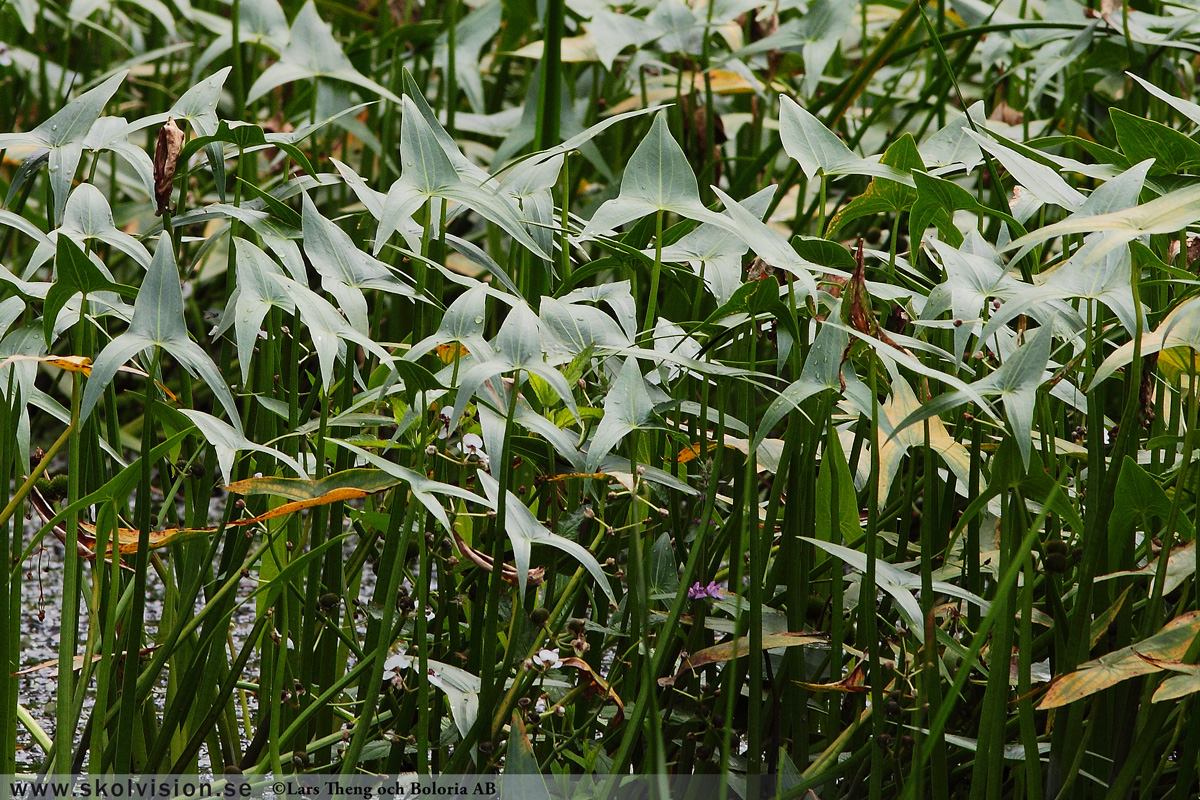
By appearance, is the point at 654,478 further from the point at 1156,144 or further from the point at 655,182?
the point at 1156,144

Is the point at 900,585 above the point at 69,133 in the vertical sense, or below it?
below

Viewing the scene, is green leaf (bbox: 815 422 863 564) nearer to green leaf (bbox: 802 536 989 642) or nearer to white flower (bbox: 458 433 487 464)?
green leaf (bbox: 802 536 989 642)

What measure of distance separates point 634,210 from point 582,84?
1198 mm

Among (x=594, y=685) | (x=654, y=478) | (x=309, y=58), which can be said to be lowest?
(x=594, y=685)

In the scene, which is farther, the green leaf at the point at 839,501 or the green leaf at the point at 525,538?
the green leaf at the point at 839,501

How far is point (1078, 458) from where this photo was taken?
2.01ft

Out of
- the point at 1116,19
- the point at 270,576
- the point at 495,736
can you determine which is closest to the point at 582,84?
the point at 1116,19

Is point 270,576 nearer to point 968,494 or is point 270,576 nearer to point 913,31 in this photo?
point 968,494

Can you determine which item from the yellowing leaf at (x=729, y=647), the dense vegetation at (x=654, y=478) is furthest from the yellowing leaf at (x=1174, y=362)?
the yellowing leaf at (x=729, y=647)

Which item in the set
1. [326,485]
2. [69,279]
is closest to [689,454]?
[326,485]

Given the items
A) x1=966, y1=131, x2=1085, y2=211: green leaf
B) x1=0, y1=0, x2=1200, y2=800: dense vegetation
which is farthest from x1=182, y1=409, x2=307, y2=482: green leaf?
x1=966, y1=131, x2=1085, y2=211: green leaf

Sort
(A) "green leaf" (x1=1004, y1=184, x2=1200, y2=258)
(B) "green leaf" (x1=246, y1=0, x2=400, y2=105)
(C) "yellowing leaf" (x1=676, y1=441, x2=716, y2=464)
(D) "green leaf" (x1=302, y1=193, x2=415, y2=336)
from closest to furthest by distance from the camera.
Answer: (A) "green leaf" (x1=1004, y1=184, x2=1200, y2=258)
(D) "green leaf" (x1=302, y1=193, x2=415, y2=336)
(C) "yellowing leaf" (x1=676, y1=441, x2=716, y2=464)
(B) "green leaf" (x1=246, y1=0, x2=400, y2=105)

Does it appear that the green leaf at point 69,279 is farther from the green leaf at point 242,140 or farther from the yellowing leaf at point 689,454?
the yellowing leaf at point 689,454

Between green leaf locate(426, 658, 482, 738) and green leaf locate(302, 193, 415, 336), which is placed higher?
green leaf locate(302, 193, 415, 336)
